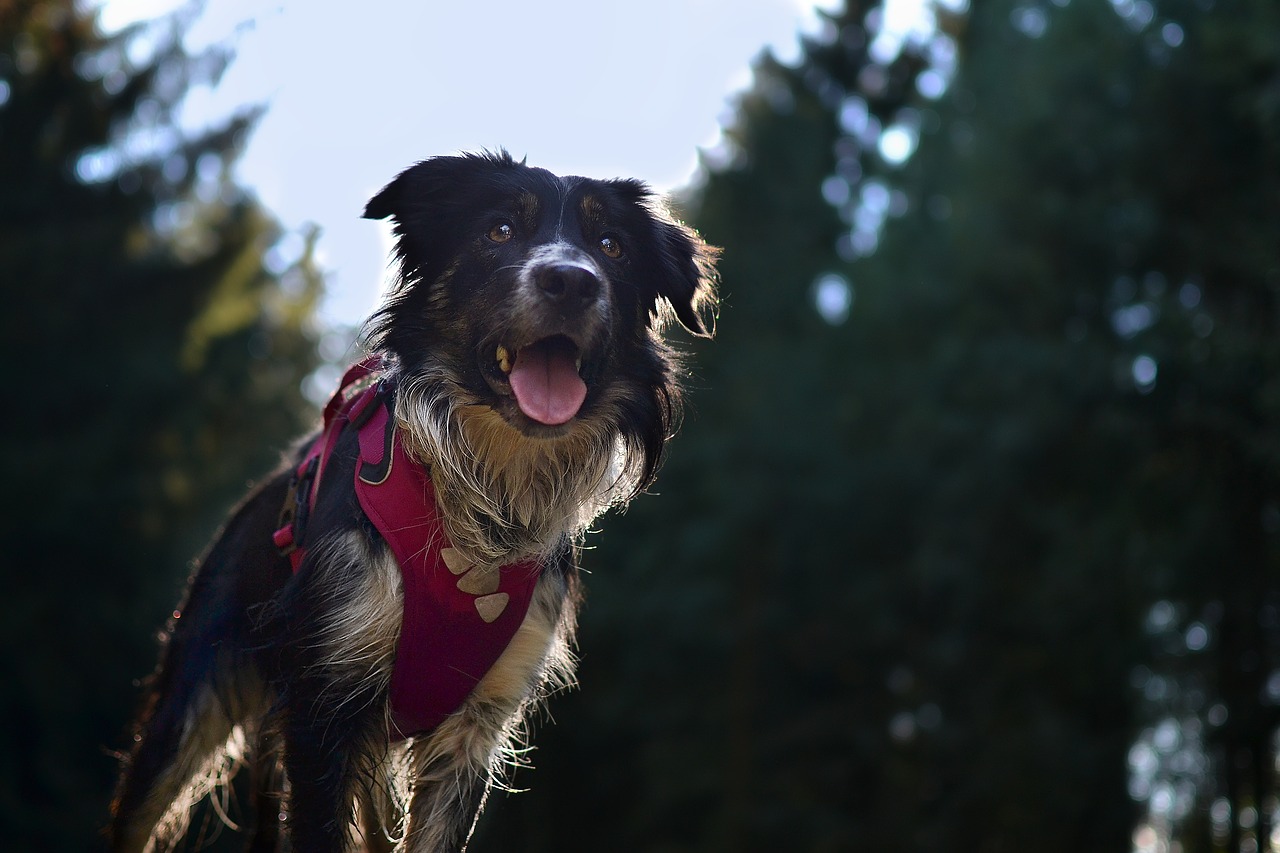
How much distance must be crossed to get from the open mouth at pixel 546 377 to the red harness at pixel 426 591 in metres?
0.40

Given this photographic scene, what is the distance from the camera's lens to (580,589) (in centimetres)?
454

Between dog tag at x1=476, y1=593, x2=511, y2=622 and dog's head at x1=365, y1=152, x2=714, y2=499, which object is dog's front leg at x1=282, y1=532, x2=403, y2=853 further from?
dog's head at x1=365, y1=152, x2=714, y2=499

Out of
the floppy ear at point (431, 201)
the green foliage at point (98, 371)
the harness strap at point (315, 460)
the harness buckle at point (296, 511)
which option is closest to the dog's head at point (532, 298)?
the floppy ear at point (431, 201)

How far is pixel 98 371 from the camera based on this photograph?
20078 millimetres

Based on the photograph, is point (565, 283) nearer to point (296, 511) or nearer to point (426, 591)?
point (426, 591)

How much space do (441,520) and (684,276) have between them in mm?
1266

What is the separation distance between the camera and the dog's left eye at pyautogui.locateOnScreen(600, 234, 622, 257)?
4.20 metres

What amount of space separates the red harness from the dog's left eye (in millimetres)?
926

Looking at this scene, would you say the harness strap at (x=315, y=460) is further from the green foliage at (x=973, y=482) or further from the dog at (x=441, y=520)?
the green foliage at (x=973, y=482)

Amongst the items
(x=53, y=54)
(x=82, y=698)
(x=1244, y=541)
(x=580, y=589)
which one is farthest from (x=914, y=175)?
(x=580, y=589)

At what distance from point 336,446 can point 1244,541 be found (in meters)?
13.7

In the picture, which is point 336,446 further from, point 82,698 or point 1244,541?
point 82,698

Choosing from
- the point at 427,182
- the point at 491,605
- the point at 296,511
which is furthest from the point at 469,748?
the point at 427,182

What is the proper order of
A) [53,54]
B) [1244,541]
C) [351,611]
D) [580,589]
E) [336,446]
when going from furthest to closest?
[53,54], [1244,541], [580,589], [336,446], [351,611]
